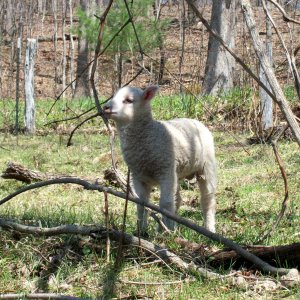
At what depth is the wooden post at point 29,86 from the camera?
1408 centimetres

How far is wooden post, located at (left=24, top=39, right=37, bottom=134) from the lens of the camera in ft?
46.2

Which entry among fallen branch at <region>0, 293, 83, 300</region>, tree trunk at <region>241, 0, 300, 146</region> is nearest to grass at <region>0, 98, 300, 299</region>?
fallen branch at <region>0, 293, 83, 300</region>

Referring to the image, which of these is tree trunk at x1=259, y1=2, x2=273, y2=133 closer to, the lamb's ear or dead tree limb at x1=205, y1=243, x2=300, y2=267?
the lamb's ear

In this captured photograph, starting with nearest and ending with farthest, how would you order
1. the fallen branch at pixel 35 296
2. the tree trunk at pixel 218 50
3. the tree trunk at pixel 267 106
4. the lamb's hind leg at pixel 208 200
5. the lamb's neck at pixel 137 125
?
the fallen branch at pixel 35 296 < the lamb's neck at pixel 137 125 < the lamb's hind leg at pixel 208 200 < the tree trunk at pixel 267 106 < the tree trunk at pixel 218 50

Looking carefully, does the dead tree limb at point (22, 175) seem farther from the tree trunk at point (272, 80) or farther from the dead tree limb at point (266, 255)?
the tree trunk at point (272, 80)

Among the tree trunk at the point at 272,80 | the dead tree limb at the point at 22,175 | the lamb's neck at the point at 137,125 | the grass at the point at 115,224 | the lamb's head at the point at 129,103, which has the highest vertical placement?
the tree trunk at the point at 272,80

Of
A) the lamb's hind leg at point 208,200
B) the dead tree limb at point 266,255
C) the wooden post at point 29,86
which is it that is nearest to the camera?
the dead tree limb at point 266,255

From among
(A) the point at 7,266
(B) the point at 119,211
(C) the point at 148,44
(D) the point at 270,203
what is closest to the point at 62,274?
(A) the point at 7,266

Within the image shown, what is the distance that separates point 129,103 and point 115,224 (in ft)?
3.15

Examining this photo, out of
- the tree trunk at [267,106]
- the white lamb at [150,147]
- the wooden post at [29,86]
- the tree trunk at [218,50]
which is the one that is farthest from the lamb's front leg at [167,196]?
the tree trunk at [218,50]

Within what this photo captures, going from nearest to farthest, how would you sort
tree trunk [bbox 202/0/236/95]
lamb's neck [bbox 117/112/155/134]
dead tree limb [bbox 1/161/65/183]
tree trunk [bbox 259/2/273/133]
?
lamb's neck [bbox 117/112/155/134] < dead tree limb [bbox 1/161/65/183] < tree trunk [bbox 259/2/273/133] < tree trunk [bbox 202/0/236/95]

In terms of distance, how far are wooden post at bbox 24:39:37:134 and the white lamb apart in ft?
30.8

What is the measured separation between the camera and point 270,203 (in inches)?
251

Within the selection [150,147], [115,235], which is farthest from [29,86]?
[115,235]
